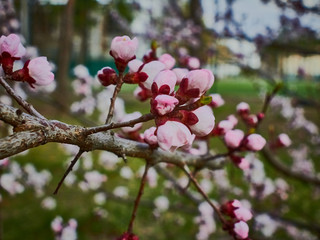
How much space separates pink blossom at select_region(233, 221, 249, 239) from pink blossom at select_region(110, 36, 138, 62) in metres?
0.56

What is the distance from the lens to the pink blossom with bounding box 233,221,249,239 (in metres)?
0.96

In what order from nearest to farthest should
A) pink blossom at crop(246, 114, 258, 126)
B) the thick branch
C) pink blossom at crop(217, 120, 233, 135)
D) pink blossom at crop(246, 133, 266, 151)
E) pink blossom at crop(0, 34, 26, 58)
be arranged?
the thick branch, pink blossom at crop(0, 34, 26, 58), pink blossom at crop(246, 133, 266, 151), pink blossom at crop(217, 120, 233, 135), pink blossom at crop(246, 114, 258, 126)

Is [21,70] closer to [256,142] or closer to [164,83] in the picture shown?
Result: [164,83]

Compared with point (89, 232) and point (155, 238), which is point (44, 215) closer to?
point (89, 232)

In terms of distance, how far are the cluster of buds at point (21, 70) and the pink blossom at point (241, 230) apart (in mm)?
651

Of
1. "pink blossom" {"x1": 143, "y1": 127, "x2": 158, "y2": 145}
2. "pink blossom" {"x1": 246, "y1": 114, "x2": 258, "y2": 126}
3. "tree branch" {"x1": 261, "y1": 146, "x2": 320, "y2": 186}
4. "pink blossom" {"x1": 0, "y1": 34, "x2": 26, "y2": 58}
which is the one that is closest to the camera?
"pink blossom" {"x1": 0, "y1": 34, "x2": 26, "y2": 58}

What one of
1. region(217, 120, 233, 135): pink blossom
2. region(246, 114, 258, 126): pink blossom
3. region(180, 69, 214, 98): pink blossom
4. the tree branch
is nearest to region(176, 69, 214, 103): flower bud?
region(180, 69, 214, 98): pink blossom

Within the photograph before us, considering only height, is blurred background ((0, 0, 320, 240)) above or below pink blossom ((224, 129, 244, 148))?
below

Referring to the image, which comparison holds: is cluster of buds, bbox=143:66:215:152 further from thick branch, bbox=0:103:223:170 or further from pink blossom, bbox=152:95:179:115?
thick branch, bbox=0:103:223:170

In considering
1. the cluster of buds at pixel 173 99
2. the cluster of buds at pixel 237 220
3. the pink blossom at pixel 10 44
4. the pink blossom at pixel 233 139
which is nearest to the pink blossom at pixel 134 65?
the cluster of buds at pixel 173 99

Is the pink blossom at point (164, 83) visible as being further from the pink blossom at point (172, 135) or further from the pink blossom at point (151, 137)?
the pink blossom at point (151, 137)

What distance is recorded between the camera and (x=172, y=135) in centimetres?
65

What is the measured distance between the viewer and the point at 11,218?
4.02m

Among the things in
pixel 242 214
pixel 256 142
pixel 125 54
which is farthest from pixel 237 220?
pixel 125 54
